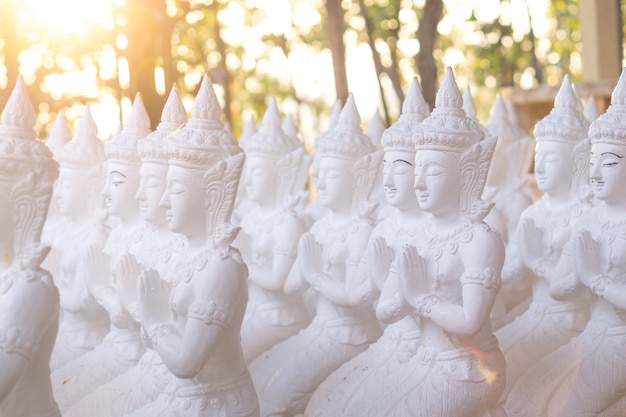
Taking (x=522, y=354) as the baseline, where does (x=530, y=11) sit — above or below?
above

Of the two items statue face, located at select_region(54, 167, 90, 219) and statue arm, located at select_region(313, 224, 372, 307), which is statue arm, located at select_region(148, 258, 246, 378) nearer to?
statue arm, located at select_region(313, 224, 372, 307)

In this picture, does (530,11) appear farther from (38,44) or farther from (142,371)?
(142,371)

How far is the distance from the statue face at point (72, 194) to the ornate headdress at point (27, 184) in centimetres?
259

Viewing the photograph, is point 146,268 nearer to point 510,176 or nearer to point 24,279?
point 24,279

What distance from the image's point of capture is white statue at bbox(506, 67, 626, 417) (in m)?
5.70

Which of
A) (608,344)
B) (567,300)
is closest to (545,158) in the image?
(567,300)

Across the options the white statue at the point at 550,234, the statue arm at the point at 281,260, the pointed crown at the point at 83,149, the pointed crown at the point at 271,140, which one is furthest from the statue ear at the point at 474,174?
the pointed crown at the point at 83,149

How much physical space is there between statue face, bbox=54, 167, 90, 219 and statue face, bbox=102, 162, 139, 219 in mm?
857

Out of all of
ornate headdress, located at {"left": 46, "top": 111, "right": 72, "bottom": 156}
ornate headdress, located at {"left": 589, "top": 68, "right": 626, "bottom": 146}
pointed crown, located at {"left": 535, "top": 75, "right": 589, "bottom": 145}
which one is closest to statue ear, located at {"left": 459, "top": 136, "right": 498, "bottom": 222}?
ornate headdress, located at {"left": 589, "top": 68, "right": 626, "bottom": 146}

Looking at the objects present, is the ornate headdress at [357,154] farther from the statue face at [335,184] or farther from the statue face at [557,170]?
the statue face at [557,170]

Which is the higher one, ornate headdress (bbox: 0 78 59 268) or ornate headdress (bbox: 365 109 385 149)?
ornate headdress (bbox: 0 78 59 268)

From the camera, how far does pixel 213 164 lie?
17.7ft

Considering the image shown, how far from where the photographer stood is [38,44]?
1359 centimetres

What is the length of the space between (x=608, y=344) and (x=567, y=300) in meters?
0.84
